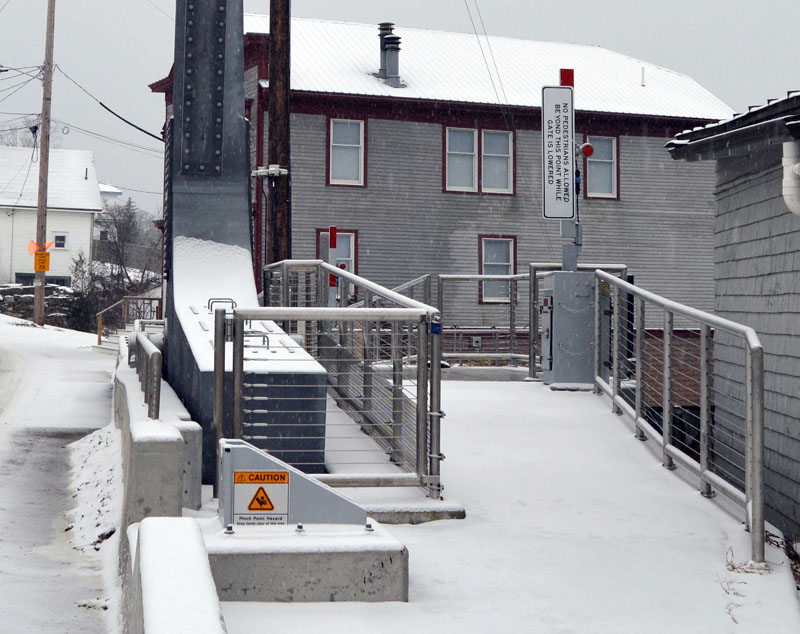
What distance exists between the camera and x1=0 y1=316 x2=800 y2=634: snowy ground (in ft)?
18.1

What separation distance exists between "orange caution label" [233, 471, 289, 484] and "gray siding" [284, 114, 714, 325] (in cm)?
2073

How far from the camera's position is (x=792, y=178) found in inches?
323

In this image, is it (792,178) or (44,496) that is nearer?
(792,178)

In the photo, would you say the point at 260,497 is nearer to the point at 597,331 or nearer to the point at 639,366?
the point at 639,366

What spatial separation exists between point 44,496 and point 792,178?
7391mm

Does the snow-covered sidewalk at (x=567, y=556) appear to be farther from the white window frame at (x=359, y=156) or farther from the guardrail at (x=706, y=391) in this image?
the white window frame at (x=359, y=156)

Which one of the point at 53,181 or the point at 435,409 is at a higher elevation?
the point at 53,181

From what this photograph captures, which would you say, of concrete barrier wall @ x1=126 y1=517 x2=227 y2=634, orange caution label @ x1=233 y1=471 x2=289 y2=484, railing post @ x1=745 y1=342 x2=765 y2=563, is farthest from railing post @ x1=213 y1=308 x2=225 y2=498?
railing post @ x1=745 y1=342 x2=765 y2=563

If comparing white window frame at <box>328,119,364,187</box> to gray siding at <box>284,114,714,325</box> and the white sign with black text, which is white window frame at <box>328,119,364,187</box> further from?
the white sign with black text

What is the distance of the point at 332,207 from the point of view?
2680 cm

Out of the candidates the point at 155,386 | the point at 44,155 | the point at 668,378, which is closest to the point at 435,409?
the point at 155,386

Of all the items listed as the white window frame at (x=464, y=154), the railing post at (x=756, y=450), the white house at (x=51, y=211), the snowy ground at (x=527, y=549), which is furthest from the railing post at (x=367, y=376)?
the white house at (x=51, y=211)

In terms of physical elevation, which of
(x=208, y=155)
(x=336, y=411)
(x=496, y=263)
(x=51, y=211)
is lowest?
(x=336, y=411)

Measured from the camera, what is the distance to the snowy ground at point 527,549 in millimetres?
5531
